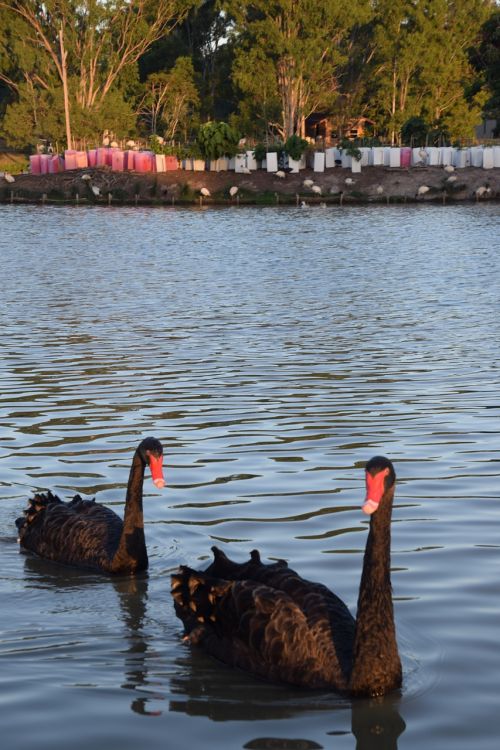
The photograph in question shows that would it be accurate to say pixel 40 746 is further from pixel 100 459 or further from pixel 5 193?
pixel 5 193

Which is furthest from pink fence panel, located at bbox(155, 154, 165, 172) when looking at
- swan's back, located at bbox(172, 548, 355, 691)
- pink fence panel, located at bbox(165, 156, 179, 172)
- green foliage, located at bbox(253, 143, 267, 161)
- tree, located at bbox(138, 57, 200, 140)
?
swan's back, located at bbox(172, 548, 355, 691)

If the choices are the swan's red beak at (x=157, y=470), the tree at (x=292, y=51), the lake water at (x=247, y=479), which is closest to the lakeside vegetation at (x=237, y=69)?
the tree at (x=292, y=51)

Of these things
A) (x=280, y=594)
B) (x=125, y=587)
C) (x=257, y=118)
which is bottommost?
(x=125, y=587)

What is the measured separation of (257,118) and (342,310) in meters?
72.7

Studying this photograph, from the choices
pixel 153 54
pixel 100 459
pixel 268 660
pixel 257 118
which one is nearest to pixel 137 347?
pixel 100 459

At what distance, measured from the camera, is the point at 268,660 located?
7.01 metres

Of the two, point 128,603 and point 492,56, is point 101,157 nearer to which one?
point 492,56

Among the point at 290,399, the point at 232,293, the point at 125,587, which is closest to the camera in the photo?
the point at 125,587

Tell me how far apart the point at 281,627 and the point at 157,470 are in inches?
71.7

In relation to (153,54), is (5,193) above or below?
below

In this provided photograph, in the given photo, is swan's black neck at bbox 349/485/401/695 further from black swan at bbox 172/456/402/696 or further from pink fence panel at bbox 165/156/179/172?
pink fence panel at bbox 165/156/179/172

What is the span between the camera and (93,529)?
30.6ft

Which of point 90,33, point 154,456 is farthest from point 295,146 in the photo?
point 154,456

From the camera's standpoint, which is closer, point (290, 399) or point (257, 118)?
point (290, 399)
